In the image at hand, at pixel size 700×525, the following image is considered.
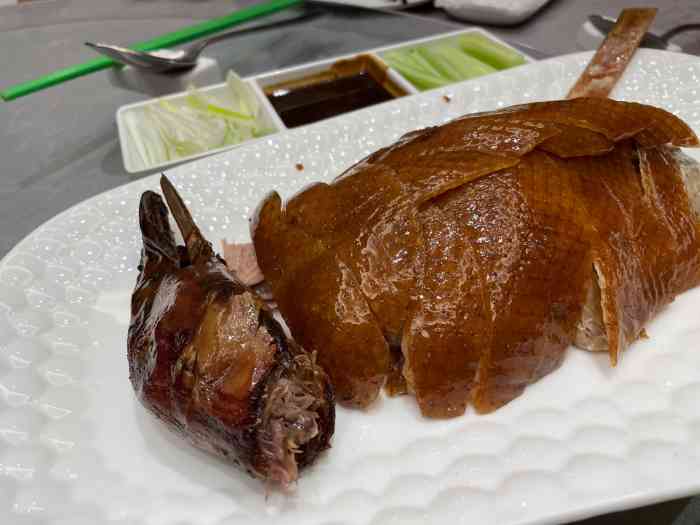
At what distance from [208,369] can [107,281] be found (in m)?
0.91

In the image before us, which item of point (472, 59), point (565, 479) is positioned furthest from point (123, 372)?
point (472, 59)

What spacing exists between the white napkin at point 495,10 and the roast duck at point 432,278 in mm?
2605

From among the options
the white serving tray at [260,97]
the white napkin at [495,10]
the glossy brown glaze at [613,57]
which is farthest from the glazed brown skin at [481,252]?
the white napkin at [495,10]

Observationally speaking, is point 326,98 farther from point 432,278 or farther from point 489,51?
point 432,278

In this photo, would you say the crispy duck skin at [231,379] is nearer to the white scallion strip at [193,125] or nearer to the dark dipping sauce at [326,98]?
the white scallion strip at [193,125]

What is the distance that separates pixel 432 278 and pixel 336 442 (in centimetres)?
53

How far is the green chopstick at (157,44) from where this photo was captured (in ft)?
10.9

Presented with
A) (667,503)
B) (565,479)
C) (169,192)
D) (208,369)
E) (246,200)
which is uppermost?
(169,192)

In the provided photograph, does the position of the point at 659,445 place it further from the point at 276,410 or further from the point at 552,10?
the point at 552,10

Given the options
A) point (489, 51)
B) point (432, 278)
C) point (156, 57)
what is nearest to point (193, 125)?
point (156, 57)

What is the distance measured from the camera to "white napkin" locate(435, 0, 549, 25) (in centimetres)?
413

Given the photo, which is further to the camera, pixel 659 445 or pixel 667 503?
pixel 667 503

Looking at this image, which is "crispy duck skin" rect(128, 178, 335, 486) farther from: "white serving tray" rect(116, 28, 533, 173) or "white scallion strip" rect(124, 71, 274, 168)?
"white scallion strip" rect(124, 71, 274, 168)

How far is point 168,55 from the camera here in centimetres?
375
